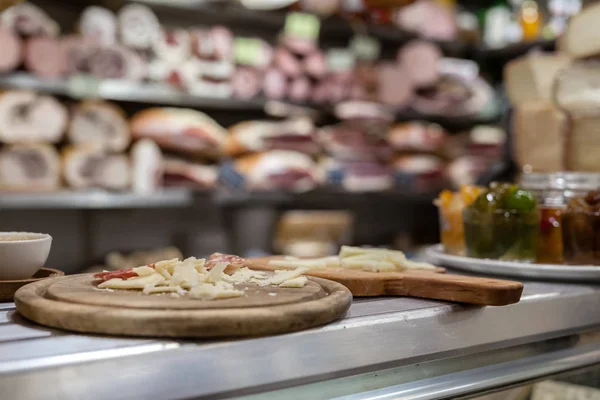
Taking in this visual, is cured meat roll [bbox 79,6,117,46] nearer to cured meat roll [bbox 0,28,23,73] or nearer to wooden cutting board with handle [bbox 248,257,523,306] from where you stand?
cured meat roll [bbox 0,28,23,73]

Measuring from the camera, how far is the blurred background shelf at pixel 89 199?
290 cm

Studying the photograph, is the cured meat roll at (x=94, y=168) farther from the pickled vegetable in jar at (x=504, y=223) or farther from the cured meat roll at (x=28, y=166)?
the pickled vegetable in jar at (x=504, y=223)

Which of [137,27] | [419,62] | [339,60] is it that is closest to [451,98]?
[419,62]

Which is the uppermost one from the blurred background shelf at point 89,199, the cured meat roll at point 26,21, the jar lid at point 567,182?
the cured meat roll at point 26,21

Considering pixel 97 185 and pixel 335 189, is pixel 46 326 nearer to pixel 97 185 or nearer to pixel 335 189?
pixel 97 185

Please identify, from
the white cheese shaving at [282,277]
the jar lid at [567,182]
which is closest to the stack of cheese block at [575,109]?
the jar lid at [567,182]

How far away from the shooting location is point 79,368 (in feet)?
2.09

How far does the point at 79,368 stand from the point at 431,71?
426 cm

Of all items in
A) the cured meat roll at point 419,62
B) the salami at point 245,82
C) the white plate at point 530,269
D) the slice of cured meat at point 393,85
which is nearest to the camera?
the white plate at point 530,269

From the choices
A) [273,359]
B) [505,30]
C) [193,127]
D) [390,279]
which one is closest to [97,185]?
[193,127]

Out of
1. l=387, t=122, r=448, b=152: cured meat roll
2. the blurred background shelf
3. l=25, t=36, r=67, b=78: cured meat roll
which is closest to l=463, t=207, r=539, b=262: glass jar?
the blurred background shelf

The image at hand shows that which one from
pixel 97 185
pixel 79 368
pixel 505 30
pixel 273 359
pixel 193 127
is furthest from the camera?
pixel 505 30

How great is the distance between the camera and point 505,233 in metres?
1.35

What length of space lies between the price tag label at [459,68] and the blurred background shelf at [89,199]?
244cm
